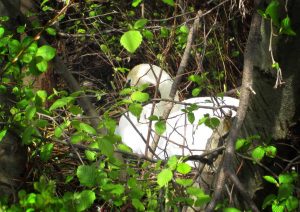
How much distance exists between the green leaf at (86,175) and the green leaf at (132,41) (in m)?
0.42

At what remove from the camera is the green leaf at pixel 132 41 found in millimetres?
1291

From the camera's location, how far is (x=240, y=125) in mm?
1488

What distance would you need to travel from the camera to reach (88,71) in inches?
221

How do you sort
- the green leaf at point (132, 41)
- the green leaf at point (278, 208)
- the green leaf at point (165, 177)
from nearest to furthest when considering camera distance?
the green leaf at point (132, 41) < the green leaf at point (165, 177) < the green leaf at point (278, 208)

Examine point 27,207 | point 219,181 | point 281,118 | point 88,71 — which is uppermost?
point 88,71

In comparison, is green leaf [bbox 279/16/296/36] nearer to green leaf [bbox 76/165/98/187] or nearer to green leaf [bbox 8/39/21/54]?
green leaf [bbox 76/165/98/187]

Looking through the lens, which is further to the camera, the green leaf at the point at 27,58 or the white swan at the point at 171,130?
the white swan at the point at 171,130

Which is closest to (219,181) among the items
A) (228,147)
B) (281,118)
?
(228,147)

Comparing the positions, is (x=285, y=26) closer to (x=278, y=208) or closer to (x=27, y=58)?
(x=278, y=208)

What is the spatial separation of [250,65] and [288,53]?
0.56 feet

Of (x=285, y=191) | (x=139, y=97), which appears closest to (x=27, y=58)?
(x=139, y=97)

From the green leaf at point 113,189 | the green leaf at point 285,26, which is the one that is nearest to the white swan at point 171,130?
the green leaf at point 113,189

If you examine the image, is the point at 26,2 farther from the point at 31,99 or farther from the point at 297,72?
the point at 297,72

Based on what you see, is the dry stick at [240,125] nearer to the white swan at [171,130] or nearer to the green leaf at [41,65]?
the green leaf at [41,65]
